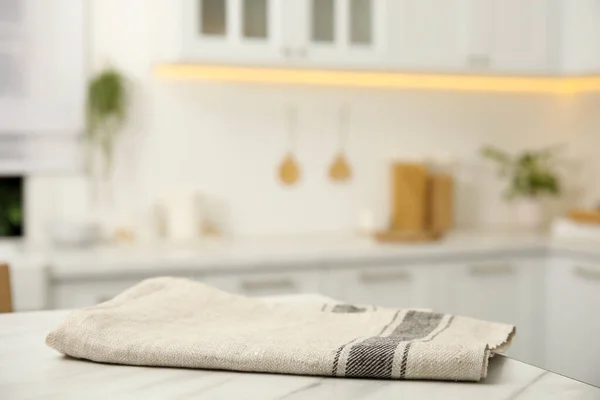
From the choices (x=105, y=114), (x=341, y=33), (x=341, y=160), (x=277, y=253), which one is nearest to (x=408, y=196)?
(x=341, y=160)

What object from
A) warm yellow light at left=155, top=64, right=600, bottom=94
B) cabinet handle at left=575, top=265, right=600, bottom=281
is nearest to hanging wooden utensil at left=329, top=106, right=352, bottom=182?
warm yellow light at left=155, top=64, right=600, bottom=94

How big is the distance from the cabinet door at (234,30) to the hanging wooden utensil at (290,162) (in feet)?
1.40

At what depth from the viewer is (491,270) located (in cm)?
333

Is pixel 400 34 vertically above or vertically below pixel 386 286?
above

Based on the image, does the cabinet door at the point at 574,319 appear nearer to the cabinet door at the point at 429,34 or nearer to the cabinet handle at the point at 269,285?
the cabinet door at the point at 429,34

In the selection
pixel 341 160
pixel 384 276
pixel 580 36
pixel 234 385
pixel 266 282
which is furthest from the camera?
pixel 341 160

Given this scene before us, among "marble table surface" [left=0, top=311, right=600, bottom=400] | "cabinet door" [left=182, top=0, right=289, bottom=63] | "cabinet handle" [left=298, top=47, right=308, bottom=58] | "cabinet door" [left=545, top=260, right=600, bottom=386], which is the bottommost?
"cabinet door" [left=545, top=260, right=600, bottom=386]

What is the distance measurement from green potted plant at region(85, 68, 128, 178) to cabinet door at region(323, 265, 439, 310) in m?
1.04

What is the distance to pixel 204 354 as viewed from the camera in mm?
1059

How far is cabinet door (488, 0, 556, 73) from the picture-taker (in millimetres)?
3568

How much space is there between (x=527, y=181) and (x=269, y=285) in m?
1.44

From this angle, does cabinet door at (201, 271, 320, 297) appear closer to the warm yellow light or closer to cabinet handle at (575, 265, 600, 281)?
the warm yellow light

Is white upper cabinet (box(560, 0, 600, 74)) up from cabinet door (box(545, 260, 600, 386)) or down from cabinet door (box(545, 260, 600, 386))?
up

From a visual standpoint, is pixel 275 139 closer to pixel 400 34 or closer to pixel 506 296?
pixel 400 34
